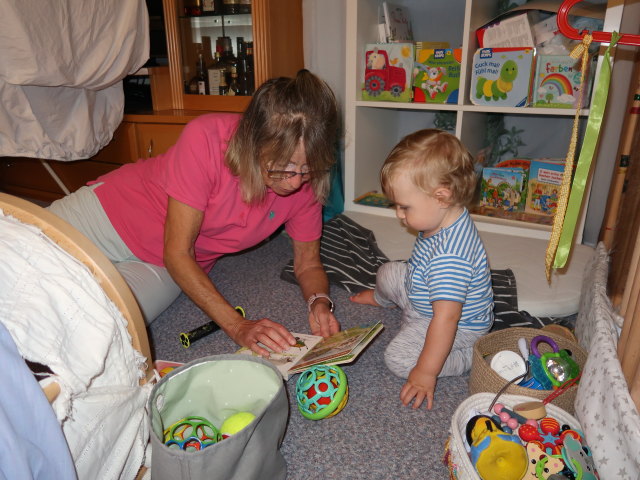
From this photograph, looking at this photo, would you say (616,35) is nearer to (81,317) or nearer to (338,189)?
(81,317)

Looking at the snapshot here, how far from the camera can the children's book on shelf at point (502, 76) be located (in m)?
1.59

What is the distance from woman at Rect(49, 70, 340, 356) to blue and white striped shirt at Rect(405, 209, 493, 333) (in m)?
0.23

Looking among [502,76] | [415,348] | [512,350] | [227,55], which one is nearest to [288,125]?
[415,348]

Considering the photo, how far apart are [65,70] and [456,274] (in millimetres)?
1475

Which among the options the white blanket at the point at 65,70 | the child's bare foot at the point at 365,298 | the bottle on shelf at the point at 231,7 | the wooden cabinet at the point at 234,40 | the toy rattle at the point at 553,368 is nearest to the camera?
the toy rattle at the point at 553,368

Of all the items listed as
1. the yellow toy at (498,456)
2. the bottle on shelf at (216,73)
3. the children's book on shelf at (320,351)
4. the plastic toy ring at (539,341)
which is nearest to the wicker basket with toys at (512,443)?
the yellow toy at (498,456)

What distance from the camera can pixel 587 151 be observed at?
802 millimetres

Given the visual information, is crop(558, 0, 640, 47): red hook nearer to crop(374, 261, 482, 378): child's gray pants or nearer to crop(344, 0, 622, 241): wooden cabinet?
crop(374, 261, 482, 378): child's gray pants

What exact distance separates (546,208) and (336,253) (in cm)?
83

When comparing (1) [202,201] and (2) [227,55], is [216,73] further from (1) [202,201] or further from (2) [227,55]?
(1) [202,201]

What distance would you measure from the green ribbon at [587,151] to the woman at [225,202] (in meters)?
0.48

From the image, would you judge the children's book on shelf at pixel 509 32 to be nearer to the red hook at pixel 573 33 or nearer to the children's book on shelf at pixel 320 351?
the red hook at pixel 573 33

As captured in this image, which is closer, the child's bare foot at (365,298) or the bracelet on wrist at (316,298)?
the bracelet on wrist at (316,298)

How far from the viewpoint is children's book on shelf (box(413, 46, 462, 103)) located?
1.75 meters
